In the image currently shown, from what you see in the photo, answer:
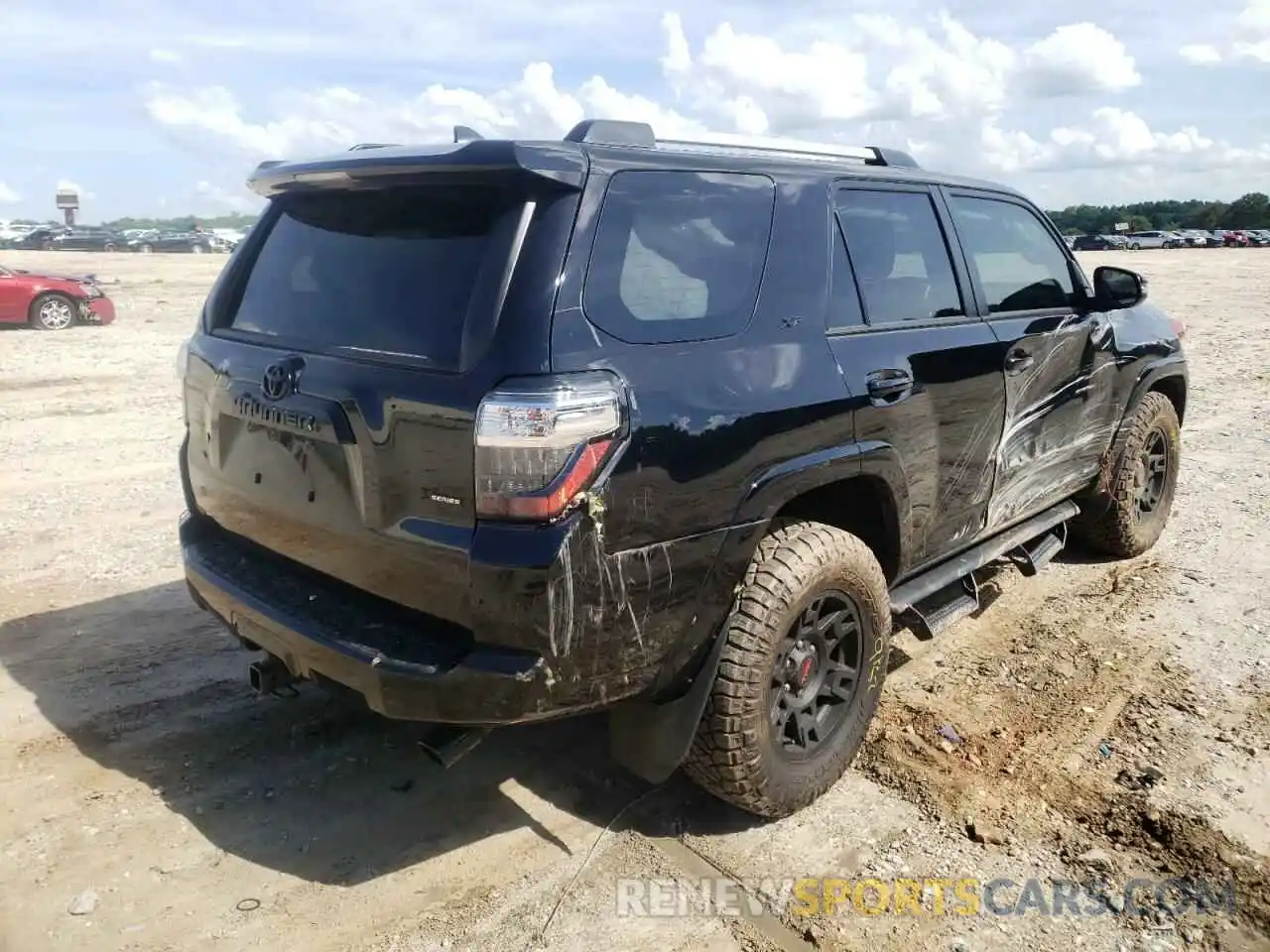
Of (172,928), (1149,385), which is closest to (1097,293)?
(1149,385)

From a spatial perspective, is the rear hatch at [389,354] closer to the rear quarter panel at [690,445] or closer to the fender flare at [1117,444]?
the rear quarter panel at [690,445]

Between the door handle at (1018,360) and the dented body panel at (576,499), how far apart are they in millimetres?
503

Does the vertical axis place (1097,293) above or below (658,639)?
above

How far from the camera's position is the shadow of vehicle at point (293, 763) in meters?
3.01

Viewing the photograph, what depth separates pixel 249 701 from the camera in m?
3.80

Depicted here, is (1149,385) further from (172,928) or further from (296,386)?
(172,928)

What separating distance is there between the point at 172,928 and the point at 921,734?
2.52 meters

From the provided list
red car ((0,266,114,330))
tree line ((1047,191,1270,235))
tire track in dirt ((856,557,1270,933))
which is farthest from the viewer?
tree line ((1047,191,1270,235))

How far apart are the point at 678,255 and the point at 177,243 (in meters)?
52.8

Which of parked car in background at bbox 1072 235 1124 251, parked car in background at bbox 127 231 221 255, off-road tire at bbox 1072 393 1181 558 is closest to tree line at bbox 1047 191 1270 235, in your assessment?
parked car in background at bbox 1072 235 1124 251

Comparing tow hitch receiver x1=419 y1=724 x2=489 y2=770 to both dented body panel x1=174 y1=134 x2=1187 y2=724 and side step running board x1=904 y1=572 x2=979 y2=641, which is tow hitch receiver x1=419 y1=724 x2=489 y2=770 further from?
side step running board x1=904 y1=572 x2=979 y2=641

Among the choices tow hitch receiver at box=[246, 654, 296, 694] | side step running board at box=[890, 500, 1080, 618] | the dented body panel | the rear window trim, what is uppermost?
the rear window trim

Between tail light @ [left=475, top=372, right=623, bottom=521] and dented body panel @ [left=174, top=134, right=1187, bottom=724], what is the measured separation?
4 centimetres

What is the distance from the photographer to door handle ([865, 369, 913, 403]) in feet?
10.4
